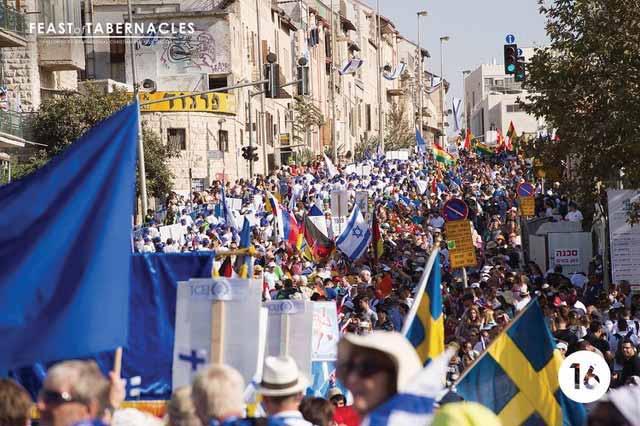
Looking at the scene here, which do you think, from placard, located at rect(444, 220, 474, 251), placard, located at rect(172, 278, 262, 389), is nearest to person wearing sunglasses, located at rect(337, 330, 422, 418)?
placard, located at rect(172, 278, 262, 389)

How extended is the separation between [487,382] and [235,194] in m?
34.2

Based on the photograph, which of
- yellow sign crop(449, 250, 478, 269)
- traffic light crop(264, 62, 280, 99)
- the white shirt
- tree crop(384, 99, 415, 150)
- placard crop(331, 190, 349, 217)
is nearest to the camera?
the white shirt

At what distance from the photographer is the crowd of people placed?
573 centimetres

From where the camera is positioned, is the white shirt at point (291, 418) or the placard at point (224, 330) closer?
the white shirt at point (291, 418)

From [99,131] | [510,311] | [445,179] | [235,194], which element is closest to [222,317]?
[99,131]

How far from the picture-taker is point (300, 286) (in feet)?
71.6

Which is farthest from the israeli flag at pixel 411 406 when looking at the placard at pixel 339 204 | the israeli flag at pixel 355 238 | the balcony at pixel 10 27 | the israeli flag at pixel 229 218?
the balcony at pixel 10 27

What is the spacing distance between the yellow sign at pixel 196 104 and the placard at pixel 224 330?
164ft

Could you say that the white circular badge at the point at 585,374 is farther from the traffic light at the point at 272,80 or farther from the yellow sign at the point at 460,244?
the traffic light at the point at 272,80

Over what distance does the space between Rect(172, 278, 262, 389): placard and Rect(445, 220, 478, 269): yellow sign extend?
1302cm

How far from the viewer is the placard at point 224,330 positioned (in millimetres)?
8594

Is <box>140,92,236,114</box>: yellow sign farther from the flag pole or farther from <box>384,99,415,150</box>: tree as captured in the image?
the flag pole

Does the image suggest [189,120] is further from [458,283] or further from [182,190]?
[458,283]

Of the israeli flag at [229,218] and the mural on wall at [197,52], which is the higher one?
the mural on wall at [197,52]
